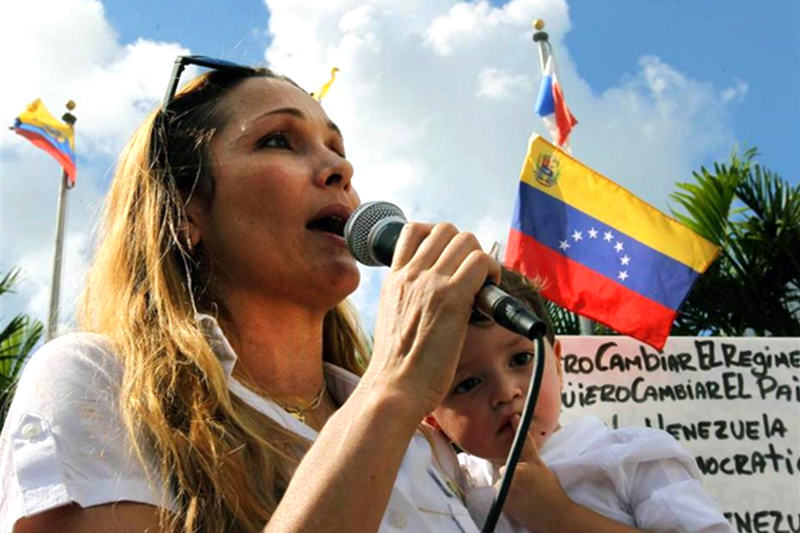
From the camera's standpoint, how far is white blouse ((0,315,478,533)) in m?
1.38

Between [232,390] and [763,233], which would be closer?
[232,390]

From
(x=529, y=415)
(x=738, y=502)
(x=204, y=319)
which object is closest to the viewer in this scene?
(x=529, y=415)

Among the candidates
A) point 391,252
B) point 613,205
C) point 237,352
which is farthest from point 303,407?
point 613,205

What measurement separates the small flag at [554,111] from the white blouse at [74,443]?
22.8 ft

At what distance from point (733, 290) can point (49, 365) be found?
9564 millimetres

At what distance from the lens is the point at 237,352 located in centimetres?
202

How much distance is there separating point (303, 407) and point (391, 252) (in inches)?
26.0

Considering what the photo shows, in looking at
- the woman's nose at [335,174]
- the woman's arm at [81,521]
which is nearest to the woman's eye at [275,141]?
the woman's nose at [335,174]

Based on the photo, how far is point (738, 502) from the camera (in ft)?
13.0

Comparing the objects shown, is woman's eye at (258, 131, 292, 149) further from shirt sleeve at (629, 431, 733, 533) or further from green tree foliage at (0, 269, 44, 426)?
green tree foliage at (0, 269, 44, 426)

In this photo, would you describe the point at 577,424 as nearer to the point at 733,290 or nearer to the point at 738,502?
the point at 738,502

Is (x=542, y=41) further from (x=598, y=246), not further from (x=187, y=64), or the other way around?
(x=187, y=64)

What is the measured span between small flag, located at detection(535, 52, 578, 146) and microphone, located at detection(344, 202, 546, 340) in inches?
264

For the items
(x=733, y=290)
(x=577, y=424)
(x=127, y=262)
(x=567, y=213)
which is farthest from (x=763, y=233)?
(x=127, y=262)
